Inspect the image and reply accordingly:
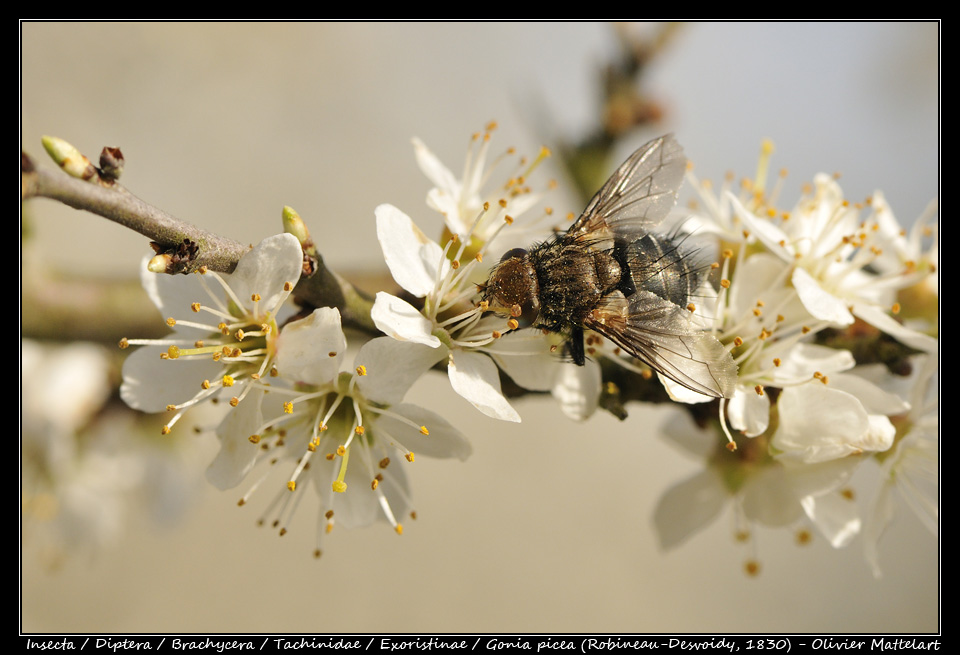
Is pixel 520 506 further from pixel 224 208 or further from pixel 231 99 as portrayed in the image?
pixel 231 99

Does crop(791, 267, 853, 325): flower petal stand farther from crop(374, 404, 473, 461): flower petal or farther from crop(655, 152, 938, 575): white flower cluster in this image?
crop(374, 404, 473, 461): flower petal

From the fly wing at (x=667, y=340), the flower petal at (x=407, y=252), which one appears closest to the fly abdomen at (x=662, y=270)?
the fly wing at (x=667, y=340)

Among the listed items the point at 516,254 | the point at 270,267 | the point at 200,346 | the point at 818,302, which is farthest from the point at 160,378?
the point at 818,302

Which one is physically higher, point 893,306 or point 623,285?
point 623,285

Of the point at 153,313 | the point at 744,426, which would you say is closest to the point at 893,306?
the point at 744,426

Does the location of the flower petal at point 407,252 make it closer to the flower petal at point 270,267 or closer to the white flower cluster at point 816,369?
the flower petal at point 270,267

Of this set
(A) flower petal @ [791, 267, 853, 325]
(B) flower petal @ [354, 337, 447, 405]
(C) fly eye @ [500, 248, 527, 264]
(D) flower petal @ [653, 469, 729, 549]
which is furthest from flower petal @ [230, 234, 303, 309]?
(D) flower petal @ [653, 469, 729, 549]
